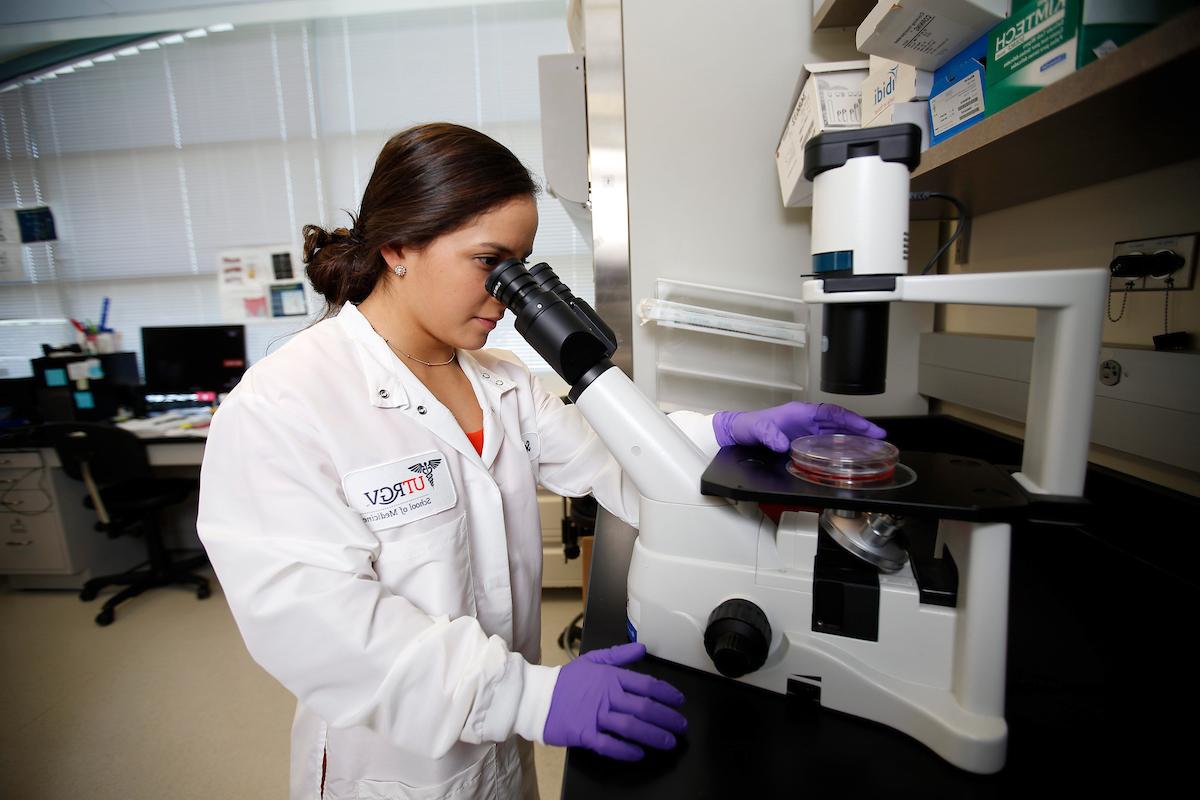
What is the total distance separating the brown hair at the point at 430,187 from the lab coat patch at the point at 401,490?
1.15 ft

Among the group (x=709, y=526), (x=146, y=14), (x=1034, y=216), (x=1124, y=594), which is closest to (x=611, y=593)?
(x=709, y=526)

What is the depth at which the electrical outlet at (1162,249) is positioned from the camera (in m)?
0.71

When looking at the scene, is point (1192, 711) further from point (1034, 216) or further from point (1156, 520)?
point (1034, 216)

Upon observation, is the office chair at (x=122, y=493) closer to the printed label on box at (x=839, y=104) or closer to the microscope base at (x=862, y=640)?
the microscope base at (x=862, y=640)

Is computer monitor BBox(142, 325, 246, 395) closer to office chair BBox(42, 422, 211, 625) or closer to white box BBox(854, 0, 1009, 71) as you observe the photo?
office chair BBox(42, 422, 211, 625)

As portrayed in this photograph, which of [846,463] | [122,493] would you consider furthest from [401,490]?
[122,493]

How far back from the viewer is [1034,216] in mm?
995

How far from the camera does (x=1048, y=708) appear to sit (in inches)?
21.2

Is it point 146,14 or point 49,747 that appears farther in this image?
point 146,14

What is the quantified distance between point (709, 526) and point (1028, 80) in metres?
0.60

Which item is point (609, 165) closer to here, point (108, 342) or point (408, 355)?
point (408, 355)

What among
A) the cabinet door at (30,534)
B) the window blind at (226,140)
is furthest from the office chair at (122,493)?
the window blind at (226,140)

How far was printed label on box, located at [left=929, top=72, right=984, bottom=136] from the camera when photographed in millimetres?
679

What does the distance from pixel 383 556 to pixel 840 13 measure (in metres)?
1.23
